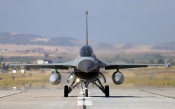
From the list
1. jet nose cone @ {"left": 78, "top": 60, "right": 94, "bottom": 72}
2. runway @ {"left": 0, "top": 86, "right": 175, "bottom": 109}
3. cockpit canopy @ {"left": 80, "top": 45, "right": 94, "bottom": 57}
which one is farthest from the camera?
cockpit canopy @ {"left": 80, "top": 45, "right": 94, "bottom": 57}

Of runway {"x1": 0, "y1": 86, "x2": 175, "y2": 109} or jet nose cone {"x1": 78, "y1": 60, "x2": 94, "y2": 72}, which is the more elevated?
jet nose cone {"x1": 78, "y1": 60, "x2": 94, "y2": 72}

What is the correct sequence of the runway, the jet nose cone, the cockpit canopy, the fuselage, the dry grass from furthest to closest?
1. the dry grass
2. the cockpit canopy
3. the fuselage
4. the jet nose cone
5. the runway

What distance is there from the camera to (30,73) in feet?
244

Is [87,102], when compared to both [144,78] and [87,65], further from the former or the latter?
[144,78]

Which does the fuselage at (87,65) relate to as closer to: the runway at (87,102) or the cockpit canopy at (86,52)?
the cockpit canopy at (86,52)

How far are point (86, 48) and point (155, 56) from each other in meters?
19.3

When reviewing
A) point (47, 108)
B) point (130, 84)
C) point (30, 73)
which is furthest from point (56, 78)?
point (30, 73)

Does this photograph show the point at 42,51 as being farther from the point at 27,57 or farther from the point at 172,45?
the point at 172,45

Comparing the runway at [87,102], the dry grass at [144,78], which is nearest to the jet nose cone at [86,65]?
the runway at [87,102]

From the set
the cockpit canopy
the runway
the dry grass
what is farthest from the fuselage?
the dry grass

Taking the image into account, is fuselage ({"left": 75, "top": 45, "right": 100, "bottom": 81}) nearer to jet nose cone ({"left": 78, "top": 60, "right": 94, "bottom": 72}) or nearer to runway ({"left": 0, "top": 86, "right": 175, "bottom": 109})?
jet nose cone ({"left": 78, "top": 60, "right": 94, "bottom": 72})

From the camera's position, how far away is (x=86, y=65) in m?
28.8

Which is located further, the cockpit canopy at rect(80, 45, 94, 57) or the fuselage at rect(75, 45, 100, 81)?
the cockpit canopy at rect(80, 45, 94, 57)

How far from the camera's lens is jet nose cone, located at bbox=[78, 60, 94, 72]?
28781 millimetres
